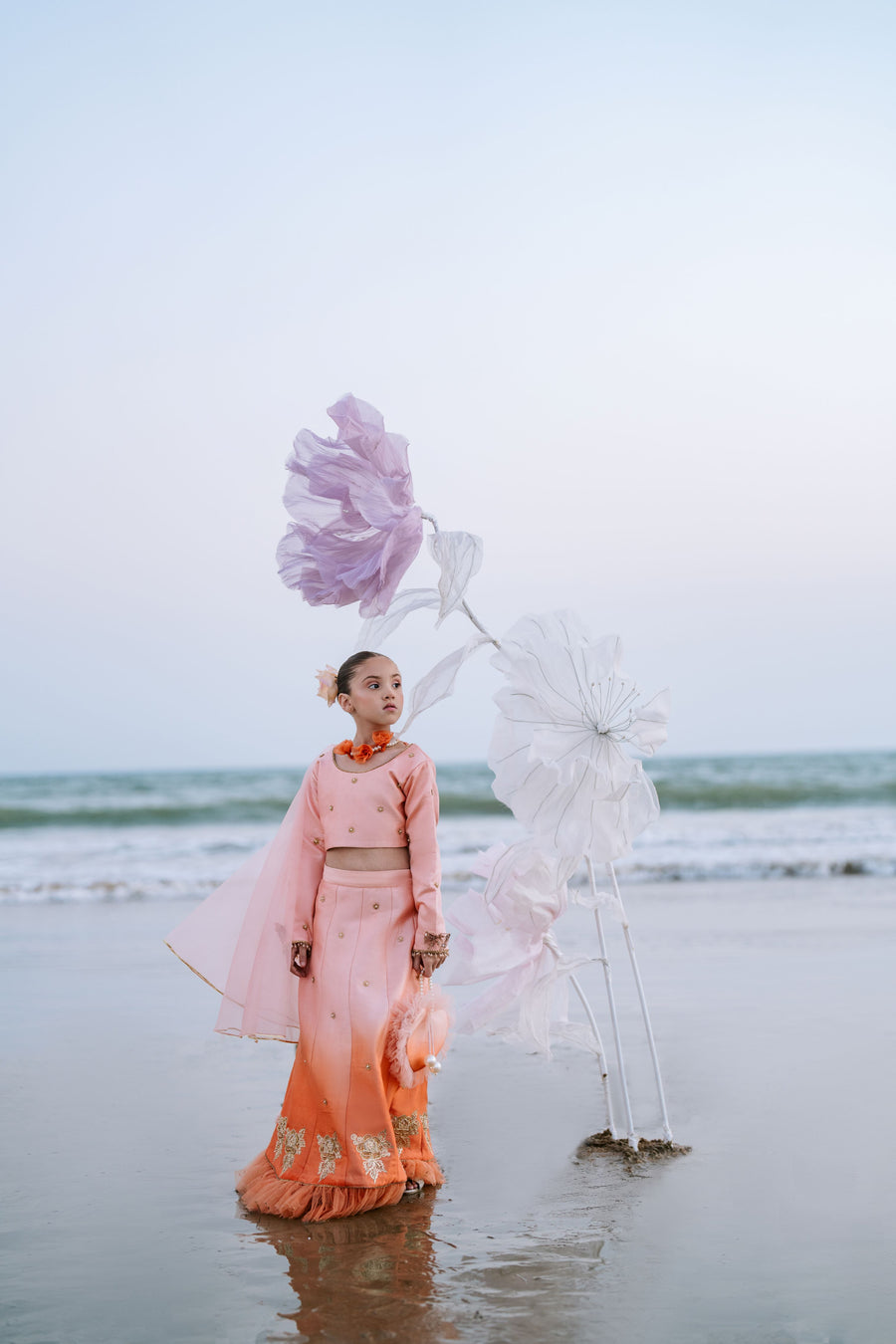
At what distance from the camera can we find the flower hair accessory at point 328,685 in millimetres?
3393

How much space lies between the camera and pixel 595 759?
3258mm

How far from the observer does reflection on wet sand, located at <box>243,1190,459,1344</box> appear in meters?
2.42

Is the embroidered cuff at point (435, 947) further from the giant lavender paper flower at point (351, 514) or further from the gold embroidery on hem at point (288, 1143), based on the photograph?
the giant lavender paper flower at point (351, 514)

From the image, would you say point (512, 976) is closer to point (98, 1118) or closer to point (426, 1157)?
point (426, 1157)

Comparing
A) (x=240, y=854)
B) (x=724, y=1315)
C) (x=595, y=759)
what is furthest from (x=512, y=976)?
(x=240, y=854)

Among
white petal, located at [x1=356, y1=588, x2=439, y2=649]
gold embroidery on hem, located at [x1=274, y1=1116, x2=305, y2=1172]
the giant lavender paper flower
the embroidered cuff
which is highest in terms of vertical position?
the giant lavender paper flower

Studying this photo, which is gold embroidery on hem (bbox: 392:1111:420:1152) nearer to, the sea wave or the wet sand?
the wet sand

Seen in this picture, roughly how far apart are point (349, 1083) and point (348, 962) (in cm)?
30

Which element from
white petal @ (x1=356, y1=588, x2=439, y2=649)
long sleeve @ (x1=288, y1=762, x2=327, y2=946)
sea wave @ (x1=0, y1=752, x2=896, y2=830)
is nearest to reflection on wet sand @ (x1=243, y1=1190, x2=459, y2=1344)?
long sleeve @ (x1=288, y1=762, x2=327, y2=946)

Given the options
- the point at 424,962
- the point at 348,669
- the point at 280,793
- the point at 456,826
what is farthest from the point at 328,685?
the point at 280,793

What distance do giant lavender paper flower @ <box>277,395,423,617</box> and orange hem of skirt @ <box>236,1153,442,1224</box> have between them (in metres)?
1.49

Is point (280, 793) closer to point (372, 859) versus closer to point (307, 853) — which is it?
point (307, 853)

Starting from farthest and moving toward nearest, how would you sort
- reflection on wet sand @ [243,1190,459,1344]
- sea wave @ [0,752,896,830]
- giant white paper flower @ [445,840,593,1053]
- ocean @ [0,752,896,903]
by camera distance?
sea wave @ [0,752,896,830]
ocean @ [0,752,896,903]
giant white paper flower @ [445,840,593,1053]
reflection on wet sand @ [243,1190,459,1344]

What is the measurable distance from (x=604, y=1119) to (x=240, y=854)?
9103 mm
